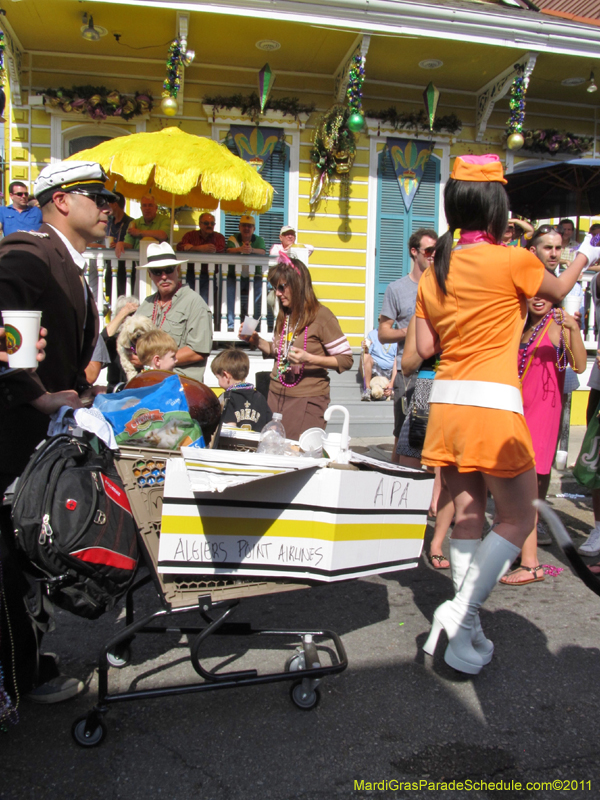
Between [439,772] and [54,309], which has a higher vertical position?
[54,309]

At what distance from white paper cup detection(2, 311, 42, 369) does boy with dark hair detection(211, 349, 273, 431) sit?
1870 millimetres

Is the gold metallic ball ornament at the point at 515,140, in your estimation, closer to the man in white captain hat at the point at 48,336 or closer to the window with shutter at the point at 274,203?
the window with shutter at the point at 274,203

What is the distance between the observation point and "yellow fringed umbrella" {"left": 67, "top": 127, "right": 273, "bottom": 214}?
21.8 ft

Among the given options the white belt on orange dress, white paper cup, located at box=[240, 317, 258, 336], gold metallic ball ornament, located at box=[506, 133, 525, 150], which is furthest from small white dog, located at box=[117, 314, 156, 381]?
gold metallic ball ornament, located at box=[506, 133, 525, 150]

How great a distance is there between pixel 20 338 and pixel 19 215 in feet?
18.9

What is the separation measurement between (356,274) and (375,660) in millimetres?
8284

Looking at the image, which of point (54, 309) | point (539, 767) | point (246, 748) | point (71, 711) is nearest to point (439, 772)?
point (539, 767)

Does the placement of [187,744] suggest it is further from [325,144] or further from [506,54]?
[506,54]

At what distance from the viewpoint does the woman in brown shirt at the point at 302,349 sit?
4.00 meters

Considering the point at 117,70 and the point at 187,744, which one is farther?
the point at 117,70

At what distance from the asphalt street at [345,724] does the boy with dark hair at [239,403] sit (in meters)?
1.19

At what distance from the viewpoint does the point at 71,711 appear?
2430 millimetres

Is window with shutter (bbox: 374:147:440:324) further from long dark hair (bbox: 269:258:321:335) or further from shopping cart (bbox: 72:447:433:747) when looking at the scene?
shopping cart (bbox: 72:447:433:747)

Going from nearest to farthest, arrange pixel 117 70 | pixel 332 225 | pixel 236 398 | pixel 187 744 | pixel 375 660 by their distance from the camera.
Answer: pixel 187 744 → pixel 375 660 → pixel 236 398 → pixel 117 70 → pixel 332 225
